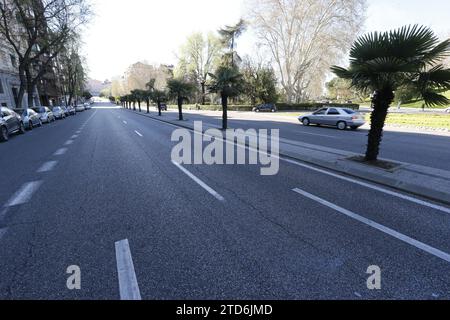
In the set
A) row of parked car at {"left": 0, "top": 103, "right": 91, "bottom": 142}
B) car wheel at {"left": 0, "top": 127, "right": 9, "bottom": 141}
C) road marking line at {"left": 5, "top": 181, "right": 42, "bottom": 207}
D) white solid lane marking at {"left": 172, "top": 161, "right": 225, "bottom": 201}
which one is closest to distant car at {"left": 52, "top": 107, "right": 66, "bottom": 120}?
row of parked car at {"left": 0, "top": 103, "right": 91, "bottom": 142}

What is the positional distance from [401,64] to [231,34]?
5023 centimetres

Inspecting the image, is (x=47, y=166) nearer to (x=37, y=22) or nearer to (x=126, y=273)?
(x=126, y=273)

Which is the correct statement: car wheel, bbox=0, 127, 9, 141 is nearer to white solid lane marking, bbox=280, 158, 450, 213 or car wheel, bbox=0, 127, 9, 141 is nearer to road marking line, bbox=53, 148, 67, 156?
road marking line, bbox=53, 148, 67, 156

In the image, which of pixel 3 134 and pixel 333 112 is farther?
pixel 333 112

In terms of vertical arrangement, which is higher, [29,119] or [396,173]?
[29,119]

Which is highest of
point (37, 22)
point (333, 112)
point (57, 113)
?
point (37, 22)

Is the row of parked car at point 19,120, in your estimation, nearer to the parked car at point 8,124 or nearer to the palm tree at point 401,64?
the parked car at point 8,124

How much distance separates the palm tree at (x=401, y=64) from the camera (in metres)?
5.75

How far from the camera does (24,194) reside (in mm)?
4941

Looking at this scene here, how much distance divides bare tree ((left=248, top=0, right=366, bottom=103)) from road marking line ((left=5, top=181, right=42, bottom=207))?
A: 3794 centimetres

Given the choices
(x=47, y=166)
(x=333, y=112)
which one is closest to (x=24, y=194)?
(x=47, y=166)

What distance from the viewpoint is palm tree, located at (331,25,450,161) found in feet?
18.9

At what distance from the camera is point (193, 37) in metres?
57.3
